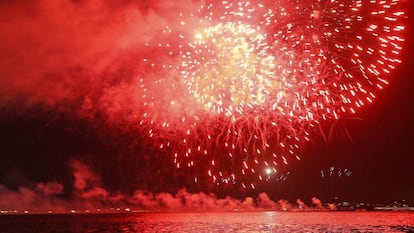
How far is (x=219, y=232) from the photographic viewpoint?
235 ft

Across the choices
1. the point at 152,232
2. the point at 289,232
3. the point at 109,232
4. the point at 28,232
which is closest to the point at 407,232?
the point at 289,232

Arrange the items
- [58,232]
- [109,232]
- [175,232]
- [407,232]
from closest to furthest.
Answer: [407,232] < [175,232] < [109,232] < [58,232]

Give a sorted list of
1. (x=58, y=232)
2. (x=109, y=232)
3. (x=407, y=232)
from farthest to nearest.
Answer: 1. (x=58, y=232)
2. (x=109, y=232)
3. (x=407, y=232)

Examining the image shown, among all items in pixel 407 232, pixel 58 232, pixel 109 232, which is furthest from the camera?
pixel 58 232

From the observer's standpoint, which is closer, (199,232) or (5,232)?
(199,232)

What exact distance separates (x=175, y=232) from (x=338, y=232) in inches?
961

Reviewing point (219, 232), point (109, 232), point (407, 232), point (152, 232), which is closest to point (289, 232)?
point (219, 232)

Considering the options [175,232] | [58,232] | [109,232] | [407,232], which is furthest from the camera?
[58,232]

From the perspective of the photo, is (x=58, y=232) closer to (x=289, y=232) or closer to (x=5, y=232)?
(x=5, y=232)

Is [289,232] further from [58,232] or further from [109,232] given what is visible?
[58,232]

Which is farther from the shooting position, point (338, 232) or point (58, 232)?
point (58, 232)

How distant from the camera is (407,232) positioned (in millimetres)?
69188

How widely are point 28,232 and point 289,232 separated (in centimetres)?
5240

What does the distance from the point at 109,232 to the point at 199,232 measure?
19.8 metres
